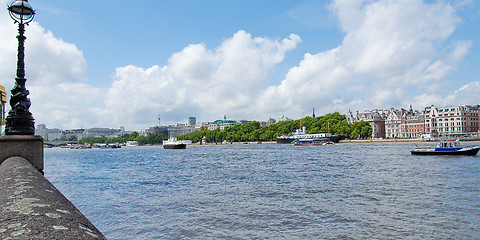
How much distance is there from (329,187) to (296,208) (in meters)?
7.34

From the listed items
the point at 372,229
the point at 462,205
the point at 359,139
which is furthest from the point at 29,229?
the point at 359,139

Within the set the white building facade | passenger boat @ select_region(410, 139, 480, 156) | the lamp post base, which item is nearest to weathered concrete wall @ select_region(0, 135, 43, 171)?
the lamp post base

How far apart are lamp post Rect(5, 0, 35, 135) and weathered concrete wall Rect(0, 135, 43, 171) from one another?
3.31 ft

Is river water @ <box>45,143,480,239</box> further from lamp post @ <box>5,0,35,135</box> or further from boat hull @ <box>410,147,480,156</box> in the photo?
boat hull @ <box>410,147,480,156</box>

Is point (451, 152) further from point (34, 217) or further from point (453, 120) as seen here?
point (453, 120)

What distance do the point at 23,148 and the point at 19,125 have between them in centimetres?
130

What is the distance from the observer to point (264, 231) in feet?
39.3

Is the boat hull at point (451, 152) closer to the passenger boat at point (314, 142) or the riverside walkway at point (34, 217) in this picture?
the riverside walkway at point (34, 217)

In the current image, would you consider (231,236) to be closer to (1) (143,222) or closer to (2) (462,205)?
(1) (143,222)

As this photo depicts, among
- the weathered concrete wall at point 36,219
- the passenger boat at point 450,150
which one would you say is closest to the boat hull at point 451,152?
the passenger boat at point 450,150

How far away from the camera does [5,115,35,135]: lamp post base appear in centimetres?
1002

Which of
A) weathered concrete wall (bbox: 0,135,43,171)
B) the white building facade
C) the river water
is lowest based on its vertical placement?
the river water

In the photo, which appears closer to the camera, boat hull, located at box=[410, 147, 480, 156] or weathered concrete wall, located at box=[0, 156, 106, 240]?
weathered concrete wall, located at box=[0, 156, 106, 240]

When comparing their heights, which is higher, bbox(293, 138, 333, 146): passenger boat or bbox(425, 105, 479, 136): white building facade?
bbox(425, 105, 479, 136): white building facade
